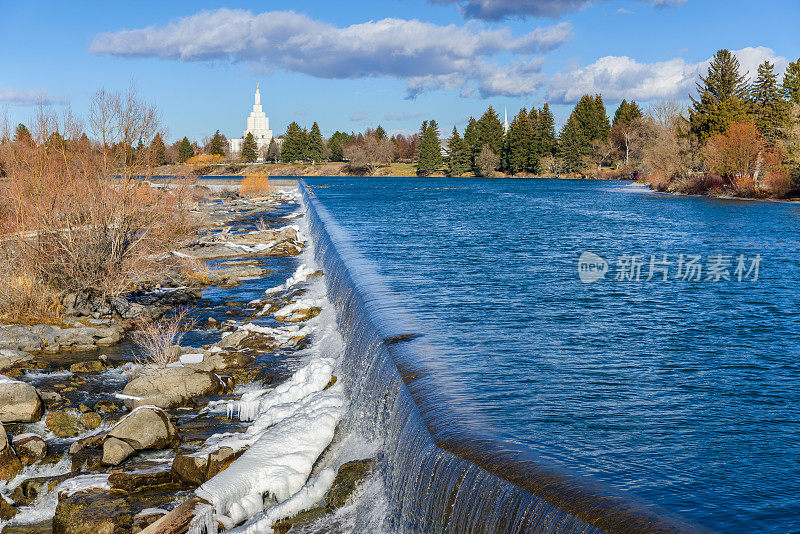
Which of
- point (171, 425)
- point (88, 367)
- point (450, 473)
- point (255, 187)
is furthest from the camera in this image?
point (255, 187)

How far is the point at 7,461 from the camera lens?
967 centimetres

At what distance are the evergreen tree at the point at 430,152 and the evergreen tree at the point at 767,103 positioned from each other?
6258 centimetres

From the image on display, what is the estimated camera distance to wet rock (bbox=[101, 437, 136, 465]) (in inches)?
393

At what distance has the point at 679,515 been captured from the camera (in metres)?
6.54

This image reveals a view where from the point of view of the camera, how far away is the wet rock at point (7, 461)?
31.4 ft

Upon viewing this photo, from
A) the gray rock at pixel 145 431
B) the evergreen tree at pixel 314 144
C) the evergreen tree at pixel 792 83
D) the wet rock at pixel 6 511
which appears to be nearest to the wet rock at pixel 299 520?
the gray rock at pixel 145 431

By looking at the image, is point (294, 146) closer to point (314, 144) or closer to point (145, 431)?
point (314, 144)

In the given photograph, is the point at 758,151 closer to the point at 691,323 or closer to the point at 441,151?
the point at 691,323

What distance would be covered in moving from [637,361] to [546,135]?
353ft

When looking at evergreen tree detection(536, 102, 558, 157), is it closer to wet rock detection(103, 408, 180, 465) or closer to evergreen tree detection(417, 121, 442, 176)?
evergreen tree detection(417, 121, 442, 176)

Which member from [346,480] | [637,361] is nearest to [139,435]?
[346,480]

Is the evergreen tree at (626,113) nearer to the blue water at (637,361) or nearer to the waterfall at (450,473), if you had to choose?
the blue water at (637,361)

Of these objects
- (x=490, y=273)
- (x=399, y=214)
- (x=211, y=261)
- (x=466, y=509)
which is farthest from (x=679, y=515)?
(x=399, y=214)

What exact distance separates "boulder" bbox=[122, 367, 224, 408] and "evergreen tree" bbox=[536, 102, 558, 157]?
107229 mm
